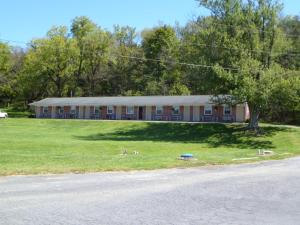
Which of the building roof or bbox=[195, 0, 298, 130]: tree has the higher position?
bbox=[195, 0, 298, 130]: tree

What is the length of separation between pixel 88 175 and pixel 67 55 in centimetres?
7598

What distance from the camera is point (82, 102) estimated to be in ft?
251

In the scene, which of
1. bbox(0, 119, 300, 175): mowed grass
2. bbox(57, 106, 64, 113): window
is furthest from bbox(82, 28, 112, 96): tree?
bbox(0, 119, 300, 175): mowed grass

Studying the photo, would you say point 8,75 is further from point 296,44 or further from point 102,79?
point 296,44

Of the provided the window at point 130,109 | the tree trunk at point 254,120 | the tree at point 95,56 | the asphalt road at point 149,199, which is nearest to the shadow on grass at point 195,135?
the tree trunk at point 254,120

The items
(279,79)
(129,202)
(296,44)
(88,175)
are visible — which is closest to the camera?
(129,202)

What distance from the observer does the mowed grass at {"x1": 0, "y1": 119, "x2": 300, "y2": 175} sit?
20.1 metres

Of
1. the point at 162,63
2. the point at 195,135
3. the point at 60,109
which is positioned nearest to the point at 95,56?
the point at 162,63

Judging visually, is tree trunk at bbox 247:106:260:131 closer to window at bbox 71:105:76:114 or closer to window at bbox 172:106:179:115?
window at bbox 172:106:179:115

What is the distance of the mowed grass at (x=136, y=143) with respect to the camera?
20.1m

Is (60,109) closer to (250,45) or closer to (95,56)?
(95,56)

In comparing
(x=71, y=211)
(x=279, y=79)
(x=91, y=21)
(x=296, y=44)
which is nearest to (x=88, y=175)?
(x=71, y=211)

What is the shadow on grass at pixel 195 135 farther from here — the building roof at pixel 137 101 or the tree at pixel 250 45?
the building roof at pixel 137 101

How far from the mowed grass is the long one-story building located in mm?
6608
